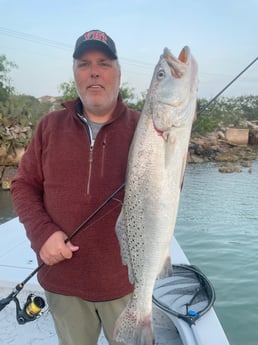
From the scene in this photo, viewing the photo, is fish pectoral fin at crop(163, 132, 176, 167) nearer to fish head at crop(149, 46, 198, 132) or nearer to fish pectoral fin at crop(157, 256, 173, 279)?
fish head at crop(149, 46, 198, 132)

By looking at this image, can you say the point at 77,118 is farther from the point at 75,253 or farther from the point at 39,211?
the point at 75,253

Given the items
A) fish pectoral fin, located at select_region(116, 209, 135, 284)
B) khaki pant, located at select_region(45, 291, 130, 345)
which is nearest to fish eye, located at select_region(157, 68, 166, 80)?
fish pectoral fin, located at select_region(116, 209, 135, 284)

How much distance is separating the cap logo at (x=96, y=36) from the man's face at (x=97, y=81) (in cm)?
9

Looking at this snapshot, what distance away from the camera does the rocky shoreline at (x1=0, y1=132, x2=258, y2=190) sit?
2302cm

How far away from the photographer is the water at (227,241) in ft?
23.7

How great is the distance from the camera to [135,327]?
234cm

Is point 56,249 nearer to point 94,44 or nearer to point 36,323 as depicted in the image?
point 94,44

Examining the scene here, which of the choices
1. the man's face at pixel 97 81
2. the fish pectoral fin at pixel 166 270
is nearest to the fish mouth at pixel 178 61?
the man's face at pixel 97 81

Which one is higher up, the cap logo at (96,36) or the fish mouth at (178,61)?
the cap logo at (96,36)

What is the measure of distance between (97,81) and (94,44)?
259 mm

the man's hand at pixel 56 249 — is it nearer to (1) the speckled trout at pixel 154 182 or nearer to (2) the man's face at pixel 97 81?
(1) the speckled trout at pixel 154 182

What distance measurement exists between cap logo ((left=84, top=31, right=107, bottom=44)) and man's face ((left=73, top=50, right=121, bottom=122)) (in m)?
0.09

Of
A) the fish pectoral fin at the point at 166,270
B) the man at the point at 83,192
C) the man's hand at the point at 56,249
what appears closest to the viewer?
the fish pectoral fin at the point at 166,270

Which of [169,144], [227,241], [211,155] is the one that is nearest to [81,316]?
[169,144]
